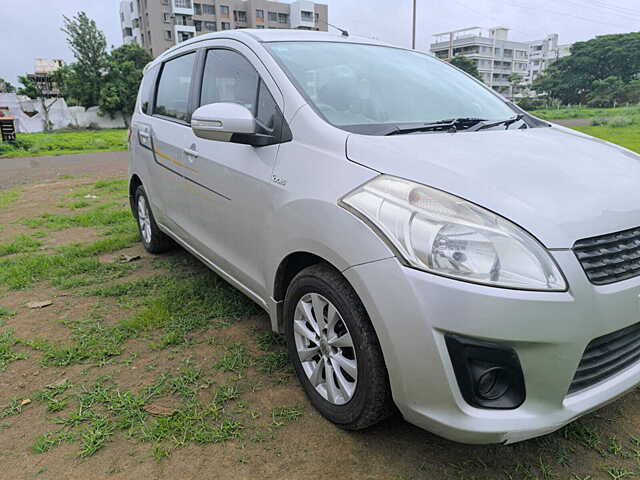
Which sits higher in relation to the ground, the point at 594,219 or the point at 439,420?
the point at 594,219

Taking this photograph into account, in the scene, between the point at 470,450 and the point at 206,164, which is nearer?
the point at 470,450

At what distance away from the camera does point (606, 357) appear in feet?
5.33

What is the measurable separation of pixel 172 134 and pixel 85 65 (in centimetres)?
4123

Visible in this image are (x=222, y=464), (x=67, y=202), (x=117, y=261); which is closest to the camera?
(x=222, y=464)

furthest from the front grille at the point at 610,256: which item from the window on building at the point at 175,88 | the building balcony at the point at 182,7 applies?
the building balcony at the point at 182,7

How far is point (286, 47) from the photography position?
2.58 meters

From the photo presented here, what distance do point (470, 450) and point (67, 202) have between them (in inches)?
275

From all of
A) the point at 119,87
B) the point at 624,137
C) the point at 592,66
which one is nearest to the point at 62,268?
the point at 624,137

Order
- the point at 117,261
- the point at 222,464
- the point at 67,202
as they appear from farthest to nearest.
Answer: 1. the point at 67,202
2. the point at 117,261
3. the point at 222,464

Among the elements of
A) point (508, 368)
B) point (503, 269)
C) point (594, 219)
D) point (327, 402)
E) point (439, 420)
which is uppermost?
point (594, 219)

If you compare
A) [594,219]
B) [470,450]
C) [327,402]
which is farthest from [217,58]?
[470,450]

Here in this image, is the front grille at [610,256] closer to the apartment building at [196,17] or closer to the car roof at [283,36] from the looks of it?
the car roof at [283,36]

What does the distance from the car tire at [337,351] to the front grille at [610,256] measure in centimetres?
73

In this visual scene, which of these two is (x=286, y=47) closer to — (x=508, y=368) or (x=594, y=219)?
(x=594, y=219)
